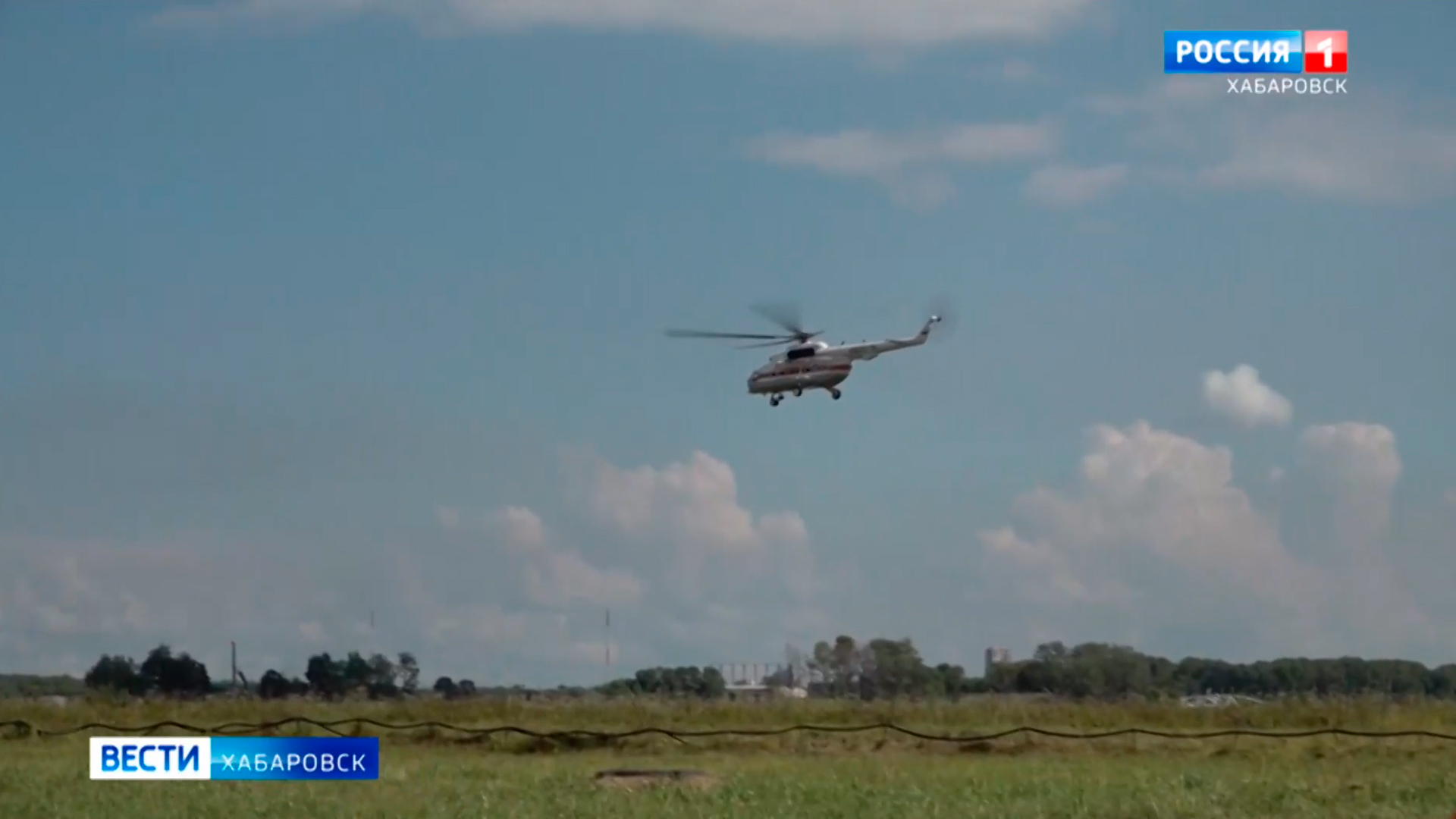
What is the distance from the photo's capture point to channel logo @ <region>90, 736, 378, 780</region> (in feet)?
70.6

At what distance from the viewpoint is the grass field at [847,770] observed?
17516mm

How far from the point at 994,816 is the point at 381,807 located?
19.8 feet

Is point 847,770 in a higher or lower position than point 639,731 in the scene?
lower

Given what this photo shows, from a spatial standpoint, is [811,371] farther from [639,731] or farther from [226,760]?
[226,760]

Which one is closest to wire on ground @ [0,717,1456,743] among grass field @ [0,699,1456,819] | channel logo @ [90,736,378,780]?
grass field @ [0,699,1456,819]

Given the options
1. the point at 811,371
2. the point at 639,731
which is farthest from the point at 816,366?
the point at 639,731

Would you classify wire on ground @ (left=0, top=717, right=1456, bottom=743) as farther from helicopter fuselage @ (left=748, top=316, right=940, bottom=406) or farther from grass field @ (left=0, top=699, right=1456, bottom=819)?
helicopter fuselage @ (left=748, top=316, right=940, bottom=406)

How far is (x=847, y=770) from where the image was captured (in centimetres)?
2119

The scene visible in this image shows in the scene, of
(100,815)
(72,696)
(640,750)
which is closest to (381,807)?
(100,815)

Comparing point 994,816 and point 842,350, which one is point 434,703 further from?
point 994,816

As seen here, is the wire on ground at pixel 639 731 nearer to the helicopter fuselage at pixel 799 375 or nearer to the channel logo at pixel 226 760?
the channel logo at pixel 226 760

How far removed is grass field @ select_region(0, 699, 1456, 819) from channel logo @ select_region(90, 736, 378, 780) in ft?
1.68

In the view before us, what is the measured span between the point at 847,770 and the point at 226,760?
25.0ft

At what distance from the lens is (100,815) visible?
17516 mm
